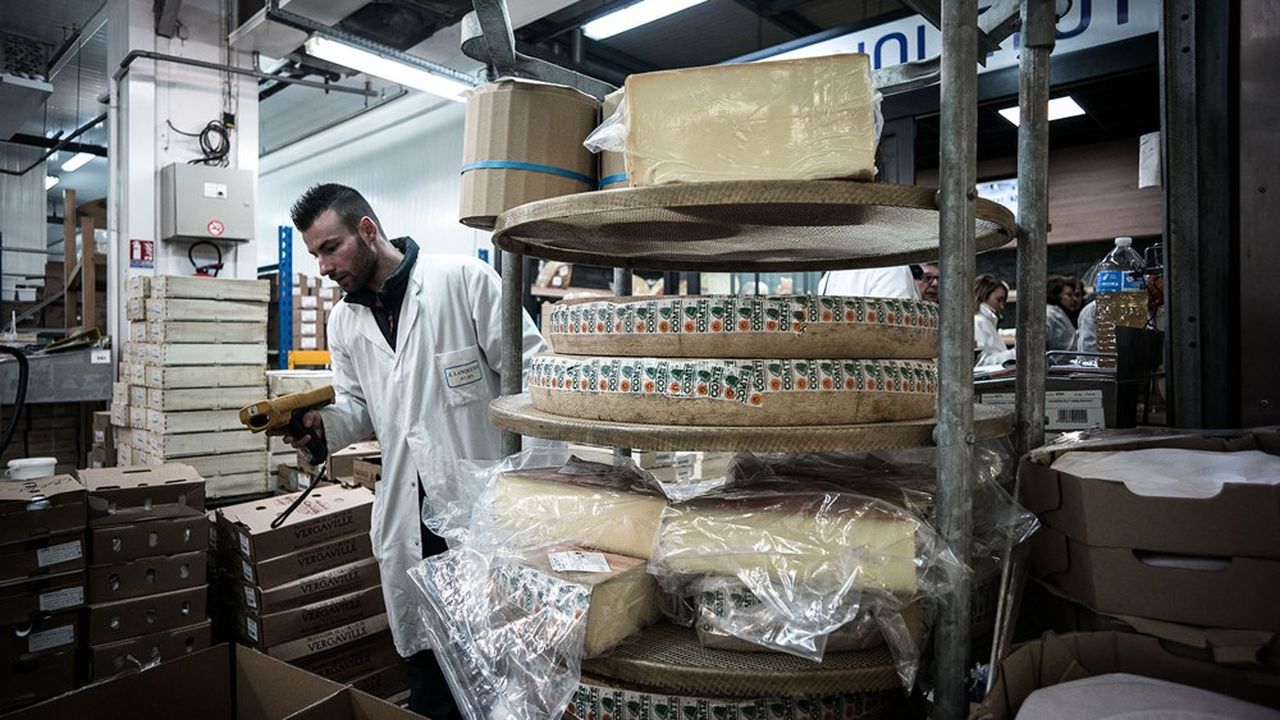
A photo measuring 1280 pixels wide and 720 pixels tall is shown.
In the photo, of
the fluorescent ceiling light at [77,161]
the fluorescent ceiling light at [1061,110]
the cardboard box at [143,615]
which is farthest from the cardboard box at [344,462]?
the fluorescent ceiling light at [77,161]

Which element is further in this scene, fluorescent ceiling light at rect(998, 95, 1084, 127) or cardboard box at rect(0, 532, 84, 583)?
fluorescent ceiling light at rect(998, 95, 1084, 127)

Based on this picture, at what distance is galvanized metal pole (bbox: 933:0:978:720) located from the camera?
102 cm

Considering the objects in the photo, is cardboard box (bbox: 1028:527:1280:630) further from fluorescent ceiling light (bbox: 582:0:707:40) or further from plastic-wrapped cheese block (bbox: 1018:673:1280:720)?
fluorescent ceiling light (bbox: 582:0:707:40)

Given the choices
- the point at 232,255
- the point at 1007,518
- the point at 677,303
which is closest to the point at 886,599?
the point at 1007,518

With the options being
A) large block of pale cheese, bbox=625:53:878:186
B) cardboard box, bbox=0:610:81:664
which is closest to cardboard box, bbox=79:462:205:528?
cardboard box, bbox=0:610:81:664

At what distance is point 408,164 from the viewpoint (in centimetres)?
954

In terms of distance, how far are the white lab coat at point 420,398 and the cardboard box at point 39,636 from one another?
4.80 ft

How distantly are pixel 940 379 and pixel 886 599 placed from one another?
0.32 m

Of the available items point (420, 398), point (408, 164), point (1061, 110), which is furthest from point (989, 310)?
point (408, 164)

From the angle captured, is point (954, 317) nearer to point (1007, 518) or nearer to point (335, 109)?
point (1007, 518)

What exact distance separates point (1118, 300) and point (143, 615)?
365cm

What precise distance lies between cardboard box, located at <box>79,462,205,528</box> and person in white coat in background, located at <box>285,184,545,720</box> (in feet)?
4.12

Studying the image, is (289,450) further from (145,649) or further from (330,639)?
(330,639)

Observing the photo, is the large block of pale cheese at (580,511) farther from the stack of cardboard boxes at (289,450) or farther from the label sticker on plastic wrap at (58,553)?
the stack of cardboard boxes at (289,450)
